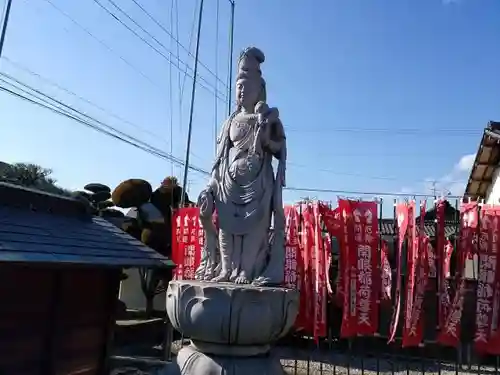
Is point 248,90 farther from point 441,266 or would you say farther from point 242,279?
point 441,266

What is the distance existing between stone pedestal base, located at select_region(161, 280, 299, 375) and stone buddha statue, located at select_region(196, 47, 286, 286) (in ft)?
1.51

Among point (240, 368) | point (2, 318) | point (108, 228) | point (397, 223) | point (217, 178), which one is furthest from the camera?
point (397, 223)

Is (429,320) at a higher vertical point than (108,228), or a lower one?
lower

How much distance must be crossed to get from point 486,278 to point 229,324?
5898 mm

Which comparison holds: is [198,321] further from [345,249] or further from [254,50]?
[345,249]

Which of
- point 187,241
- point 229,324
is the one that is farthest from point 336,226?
point 229,324

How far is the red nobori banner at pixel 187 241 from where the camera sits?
10.6m

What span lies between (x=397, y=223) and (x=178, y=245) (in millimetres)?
5167

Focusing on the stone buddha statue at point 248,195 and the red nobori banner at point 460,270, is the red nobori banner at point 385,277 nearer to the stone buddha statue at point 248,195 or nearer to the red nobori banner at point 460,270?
the red nobori banner at point 460,270

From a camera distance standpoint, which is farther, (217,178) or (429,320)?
(429,320)

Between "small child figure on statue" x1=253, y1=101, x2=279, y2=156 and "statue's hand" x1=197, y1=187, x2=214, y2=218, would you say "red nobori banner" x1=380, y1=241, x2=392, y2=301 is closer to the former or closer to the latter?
"small child figure on statue" x1=253, y1=101, x2=279, y2=156

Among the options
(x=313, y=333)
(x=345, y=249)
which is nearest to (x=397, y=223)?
(x=345, y=249)

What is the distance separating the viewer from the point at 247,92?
17.4 ft

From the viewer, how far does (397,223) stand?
8859 millimetres
